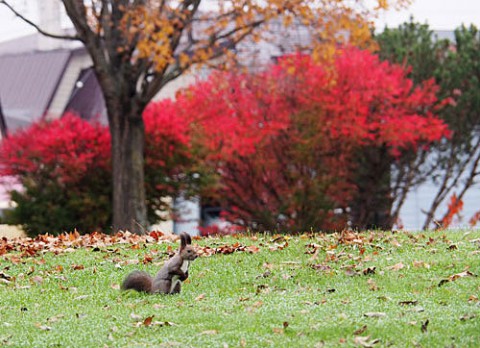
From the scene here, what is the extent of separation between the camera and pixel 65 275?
34.7 ft

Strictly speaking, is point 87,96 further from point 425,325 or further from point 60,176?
point 425,325

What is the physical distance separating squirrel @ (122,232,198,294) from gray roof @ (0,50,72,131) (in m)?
31.3

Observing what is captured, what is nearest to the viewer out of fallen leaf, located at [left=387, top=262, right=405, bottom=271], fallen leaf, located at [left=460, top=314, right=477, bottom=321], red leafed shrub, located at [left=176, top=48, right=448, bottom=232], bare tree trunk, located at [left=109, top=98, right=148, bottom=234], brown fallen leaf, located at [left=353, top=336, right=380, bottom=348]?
brown fallen leaf, located at [left=353, top=336, right=380, bottom=348]

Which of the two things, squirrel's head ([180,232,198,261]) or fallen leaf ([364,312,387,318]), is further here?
squirrel's head ([180,232,198,261])

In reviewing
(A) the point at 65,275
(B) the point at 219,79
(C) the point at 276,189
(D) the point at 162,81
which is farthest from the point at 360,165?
(A) the point at 65,275

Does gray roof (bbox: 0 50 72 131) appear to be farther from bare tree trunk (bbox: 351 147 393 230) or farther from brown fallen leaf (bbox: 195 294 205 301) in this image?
brown fallen leaf (bbox: 195 294 205 301)

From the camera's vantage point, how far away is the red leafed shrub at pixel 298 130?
22.6m

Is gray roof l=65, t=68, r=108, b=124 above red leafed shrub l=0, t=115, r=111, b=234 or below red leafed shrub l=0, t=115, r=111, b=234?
above

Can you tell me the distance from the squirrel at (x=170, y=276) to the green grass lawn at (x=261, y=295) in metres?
0.12

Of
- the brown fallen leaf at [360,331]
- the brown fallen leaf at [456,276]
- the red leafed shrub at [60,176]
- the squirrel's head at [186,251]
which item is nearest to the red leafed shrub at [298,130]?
the red leafed shrub at [60,176]

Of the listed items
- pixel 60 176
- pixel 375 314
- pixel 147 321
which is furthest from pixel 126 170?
pixel 375 314

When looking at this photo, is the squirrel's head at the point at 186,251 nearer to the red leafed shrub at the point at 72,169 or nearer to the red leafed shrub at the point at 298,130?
the red leafed shrub at the point at 72,169

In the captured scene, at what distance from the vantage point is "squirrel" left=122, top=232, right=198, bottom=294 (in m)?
8.62

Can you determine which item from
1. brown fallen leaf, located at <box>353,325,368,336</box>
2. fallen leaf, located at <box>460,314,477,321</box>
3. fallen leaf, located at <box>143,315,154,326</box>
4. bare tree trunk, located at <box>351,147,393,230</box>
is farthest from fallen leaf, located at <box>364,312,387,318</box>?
bare tree trunk, located at <box>351,147,393,230</box>
